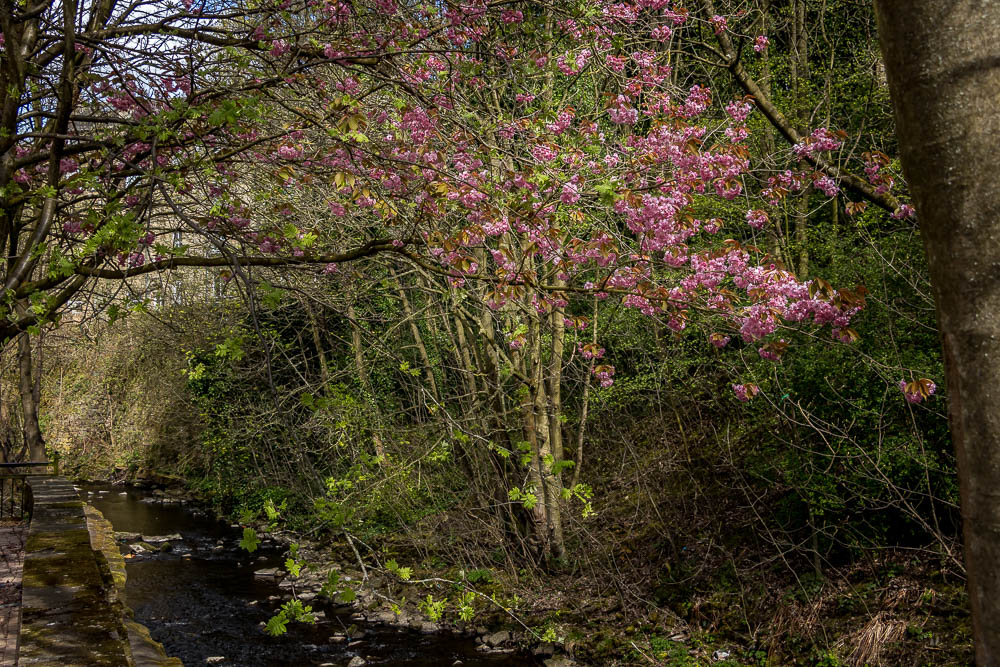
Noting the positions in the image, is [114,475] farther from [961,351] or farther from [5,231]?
[961,351]

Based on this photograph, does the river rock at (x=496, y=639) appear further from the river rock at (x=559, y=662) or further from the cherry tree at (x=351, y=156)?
the cherry tree at (x=351, y=156)

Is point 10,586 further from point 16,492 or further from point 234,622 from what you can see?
point 16,492

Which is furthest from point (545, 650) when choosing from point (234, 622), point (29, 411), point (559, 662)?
point (29, 411)

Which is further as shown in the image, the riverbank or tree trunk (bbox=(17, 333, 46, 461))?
tree trunk (bbox=(17, 333, 46, 461))

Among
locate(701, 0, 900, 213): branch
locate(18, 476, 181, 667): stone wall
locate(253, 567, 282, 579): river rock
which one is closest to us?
locate(18, 476, 181, 667): stone wall

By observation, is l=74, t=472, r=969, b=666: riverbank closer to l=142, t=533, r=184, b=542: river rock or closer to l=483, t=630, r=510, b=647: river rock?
l=483, t=630, r=510, b=647: river rock

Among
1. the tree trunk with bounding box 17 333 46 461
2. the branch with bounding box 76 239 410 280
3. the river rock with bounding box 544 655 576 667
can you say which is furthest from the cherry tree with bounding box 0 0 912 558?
the tree trunk with bounding box 17 333 46 461

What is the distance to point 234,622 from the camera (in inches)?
392

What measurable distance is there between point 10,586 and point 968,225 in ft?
22.5

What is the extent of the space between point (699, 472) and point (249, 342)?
350 inches

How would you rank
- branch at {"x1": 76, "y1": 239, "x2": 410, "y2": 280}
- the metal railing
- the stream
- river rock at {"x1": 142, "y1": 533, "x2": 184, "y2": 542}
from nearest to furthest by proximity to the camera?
branch at {"x1": 76, "y1": 239, "x2": 410, "y2": 280}
the stream
the metal railing
river rock at {"x1": 142, "y1": 533, "x2": 184, "y2": 542}

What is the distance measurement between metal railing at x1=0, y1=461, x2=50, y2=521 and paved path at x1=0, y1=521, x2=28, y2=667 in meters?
0.39

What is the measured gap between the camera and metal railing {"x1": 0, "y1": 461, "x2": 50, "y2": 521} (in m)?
9.73

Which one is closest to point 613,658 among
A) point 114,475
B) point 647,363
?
point 647,363
